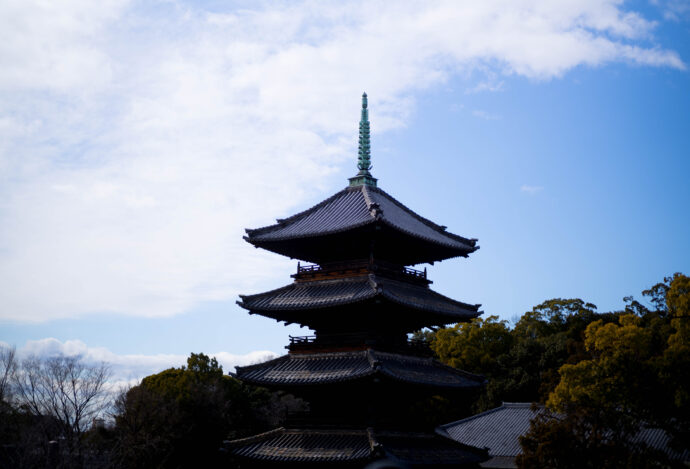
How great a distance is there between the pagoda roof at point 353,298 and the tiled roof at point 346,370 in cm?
202

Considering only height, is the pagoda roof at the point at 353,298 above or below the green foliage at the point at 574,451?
above

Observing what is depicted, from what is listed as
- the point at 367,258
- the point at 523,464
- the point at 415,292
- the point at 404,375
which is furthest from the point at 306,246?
the point at 523,464

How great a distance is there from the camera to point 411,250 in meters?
31.1

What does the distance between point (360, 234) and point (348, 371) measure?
582 cm

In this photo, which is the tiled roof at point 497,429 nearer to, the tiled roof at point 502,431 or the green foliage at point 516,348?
the tiled roof at point 502,431

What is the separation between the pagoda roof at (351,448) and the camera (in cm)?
2461

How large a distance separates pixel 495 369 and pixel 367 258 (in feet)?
145

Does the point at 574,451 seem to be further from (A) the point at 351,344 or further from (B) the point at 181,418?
(B) the point at 181,418

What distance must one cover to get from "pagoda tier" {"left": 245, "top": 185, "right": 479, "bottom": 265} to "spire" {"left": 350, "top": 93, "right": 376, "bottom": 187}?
43 centimetres

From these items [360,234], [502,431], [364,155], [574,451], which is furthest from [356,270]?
[502,431]

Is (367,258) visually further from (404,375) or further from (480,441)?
(480,441)

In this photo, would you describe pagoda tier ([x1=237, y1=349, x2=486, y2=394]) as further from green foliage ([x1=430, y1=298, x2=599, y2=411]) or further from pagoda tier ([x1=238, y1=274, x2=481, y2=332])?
green foliage ([x1=430, y1=298, x2=599, y2=411])

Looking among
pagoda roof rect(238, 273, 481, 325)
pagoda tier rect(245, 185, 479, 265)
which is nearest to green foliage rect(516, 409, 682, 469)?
pagoda roof rect(238, 273, 481, 325)

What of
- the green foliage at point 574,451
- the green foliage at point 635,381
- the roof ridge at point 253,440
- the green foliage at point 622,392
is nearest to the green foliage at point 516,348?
the green foliage at point 622,392
